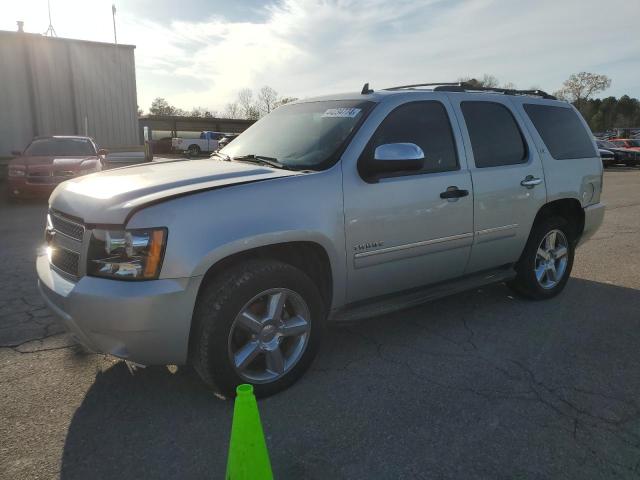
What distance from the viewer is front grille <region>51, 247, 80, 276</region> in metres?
2.82

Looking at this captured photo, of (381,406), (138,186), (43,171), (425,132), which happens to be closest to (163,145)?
(43,171)

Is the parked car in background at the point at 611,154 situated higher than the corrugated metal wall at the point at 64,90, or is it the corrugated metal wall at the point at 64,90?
the corrugated metal wall at the point at 64,90

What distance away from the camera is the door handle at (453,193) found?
367 cm

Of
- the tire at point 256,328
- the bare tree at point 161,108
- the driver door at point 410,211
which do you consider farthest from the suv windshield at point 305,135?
the bare tree at point 161,108

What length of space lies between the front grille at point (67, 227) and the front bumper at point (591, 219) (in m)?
4.49

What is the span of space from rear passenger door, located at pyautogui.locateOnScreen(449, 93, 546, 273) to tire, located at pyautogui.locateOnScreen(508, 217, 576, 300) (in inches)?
7.4

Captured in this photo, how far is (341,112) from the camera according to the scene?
3.67 metres

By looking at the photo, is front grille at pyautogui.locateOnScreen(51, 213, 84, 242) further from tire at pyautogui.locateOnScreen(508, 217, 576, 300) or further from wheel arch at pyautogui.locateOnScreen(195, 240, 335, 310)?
tire at pyautogui.locateOnScreen(508, 217, 576, 300)

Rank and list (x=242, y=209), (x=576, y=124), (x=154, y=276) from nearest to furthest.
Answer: (x=154, y=276)
(x=242, y=209)
(x=576, y=124)

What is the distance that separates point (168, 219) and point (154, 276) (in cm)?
30

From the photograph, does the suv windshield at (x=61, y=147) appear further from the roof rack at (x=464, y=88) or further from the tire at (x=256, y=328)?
the tire at (x=256, y=328)

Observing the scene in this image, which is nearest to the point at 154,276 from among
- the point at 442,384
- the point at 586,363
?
the point at 442,384

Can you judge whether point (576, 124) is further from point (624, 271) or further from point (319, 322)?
point (319, 322)

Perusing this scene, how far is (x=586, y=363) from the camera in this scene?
3.51 meters
